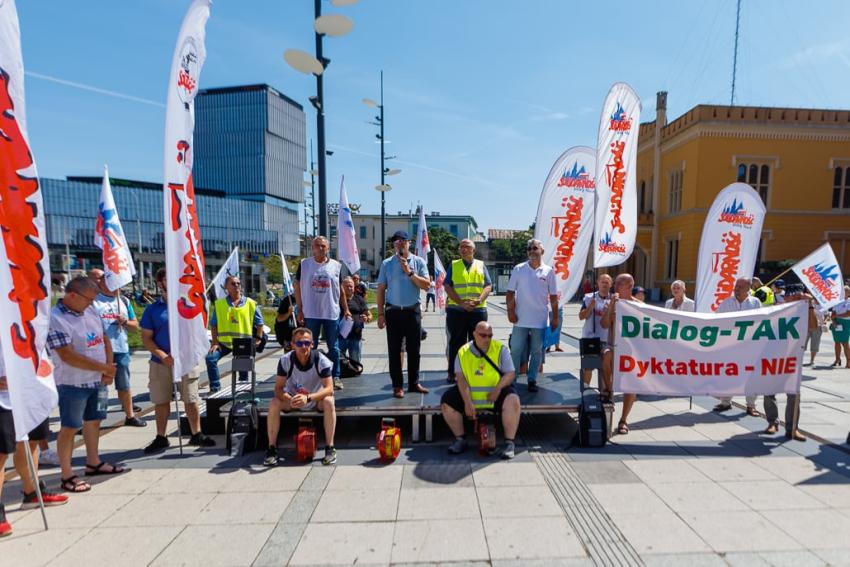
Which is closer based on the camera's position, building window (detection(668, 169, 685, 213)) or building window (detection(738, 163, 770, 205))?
building window (detection(738, 163, 770, 205))

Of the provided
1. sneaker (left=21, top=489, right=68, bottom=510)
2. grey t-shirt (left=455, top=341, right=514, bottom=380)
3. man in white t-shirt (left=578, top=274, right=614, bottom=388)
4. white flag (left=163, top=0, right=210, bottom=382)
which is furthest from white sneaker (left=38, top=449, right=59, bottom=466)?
man in white t-shirt (left=578, top=274, right=614, bottom=388)

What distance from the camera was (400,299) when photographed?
16.6 ft

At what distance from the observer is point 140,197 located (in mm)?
79812

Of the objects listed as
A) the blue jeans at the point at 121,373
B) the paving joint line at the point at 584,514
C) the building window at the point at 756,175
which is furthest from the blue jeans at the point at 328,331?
the building window at the point at 756,175

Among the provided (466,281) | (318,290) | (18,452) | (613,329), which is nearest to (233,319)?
(318,290)

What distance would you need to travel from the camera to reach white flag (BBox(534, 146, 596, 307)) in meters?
6.95

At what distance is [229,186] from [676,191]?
91.7m

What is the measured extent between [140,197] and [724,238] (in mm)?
93820

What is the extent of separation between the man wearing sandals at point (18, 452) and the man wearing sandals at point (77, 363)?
0.61ft

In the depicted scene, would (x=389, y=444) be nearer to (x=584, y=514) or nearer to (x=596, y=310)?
(x=584, y=514)

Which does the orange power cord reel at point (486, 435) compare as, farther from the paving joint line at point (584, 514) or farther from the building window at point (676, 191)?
the building window at point (676, 191)

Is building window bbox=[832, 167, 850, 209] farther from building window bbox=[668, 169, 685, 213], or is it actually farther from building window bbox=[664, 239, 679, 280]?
building window bbox=[664, 239, 679, 280]

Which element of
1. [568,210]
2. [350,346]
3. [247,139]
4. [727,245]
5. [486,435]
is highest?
[247,139]

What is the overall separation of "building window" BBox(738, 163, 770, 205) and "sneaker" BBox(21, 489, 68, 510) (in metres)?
30.1
